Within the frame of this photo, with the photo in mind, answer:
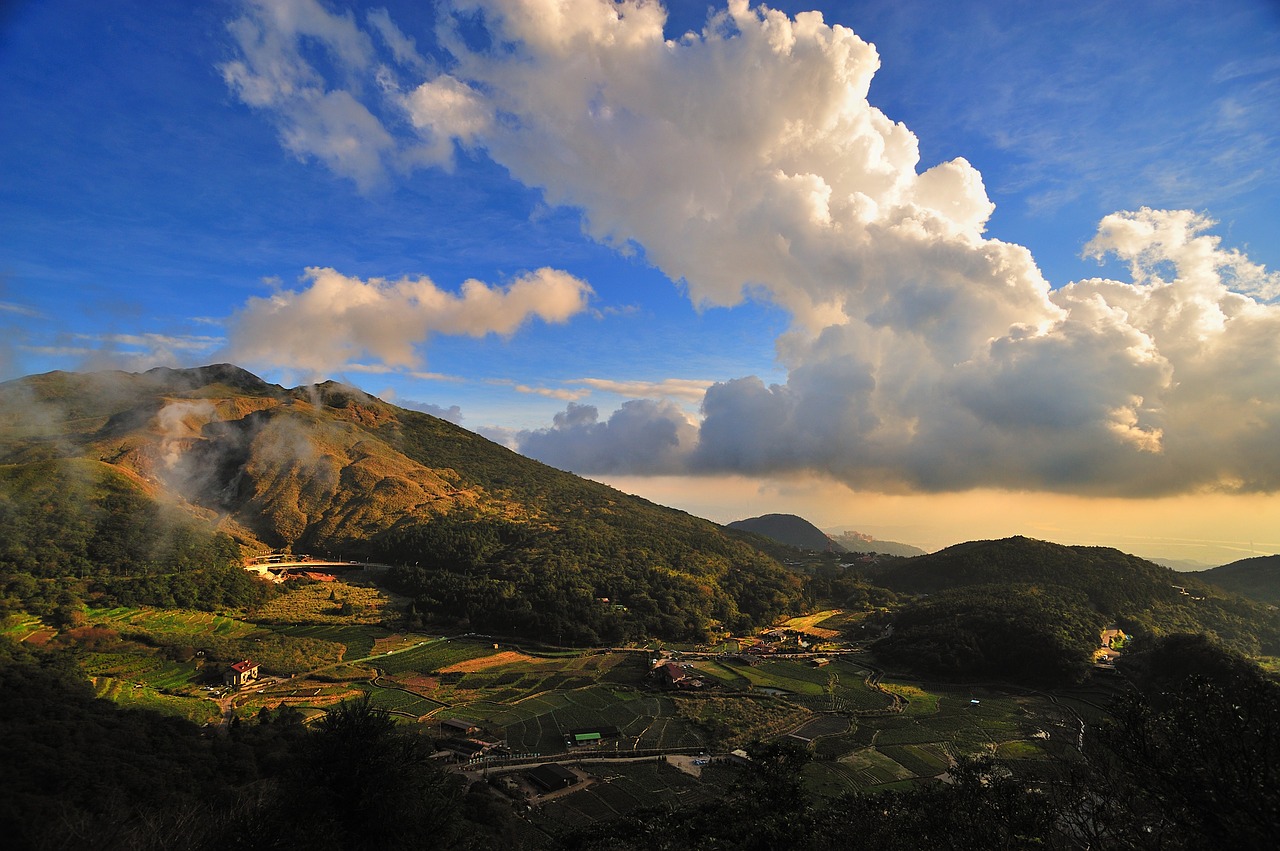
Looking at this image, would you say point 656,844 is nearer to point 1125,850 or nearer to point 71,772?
point 1125,850

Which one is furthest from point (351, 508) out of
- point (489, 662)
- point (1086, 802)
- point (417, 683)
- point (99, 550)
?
point (1086, 802)

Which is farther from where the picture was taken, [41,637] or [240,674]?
[41,637]

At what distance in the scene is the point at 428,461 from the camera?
157375 millimetres

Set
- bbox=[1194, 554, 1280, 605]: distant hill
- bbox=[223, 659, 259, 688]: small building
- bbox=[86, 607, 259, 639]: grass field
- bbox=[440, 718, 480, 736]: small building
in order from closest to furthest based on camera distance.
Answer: bbox=[440, 718, 480, 736]: small building → bbox=[223, 659, 259, 688]: small building → bbox=[86, 607, 259, 639]: grass field → bbox=[1194, 554, 1280, 605]: distant hill

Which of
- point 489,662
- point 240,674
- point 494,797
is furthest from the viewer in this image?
point 489,662

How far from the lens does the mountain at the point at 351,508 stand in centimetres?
8800

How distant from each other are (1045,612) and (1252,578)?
74574 millimetres

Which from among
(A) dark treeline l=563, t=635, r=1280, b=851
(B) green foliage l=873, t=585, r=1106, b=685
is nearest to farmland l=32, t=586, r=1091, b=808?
(B) green foliage l=873, t=585, r=1106, b=685

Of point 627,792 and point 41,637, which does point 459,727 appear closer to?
point 627,792

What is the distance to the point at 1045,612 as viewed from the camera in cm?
7438

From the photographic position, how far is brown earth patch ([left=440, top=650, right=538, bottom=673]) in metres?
67.9

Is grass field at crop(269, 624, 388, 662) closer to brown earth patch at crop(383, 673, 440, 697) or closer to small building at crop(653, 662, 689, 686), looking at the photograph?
brown earth patch at crop(383, 673, 440, 697)

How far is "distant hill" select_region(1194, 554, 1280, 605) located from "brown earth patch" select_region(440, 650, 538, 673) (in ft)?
408

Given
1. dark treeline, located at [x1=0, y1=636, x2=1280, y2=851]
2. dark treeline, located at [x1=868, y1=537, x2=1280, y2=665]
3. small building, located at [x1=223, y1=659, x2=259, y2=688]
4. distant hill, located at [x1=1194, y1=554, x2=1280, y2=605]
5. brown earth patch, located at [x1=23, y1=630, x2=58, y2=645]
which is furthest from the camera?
distant hill, located at [x1=1194, y1=554, x2=1280, y2=605]
